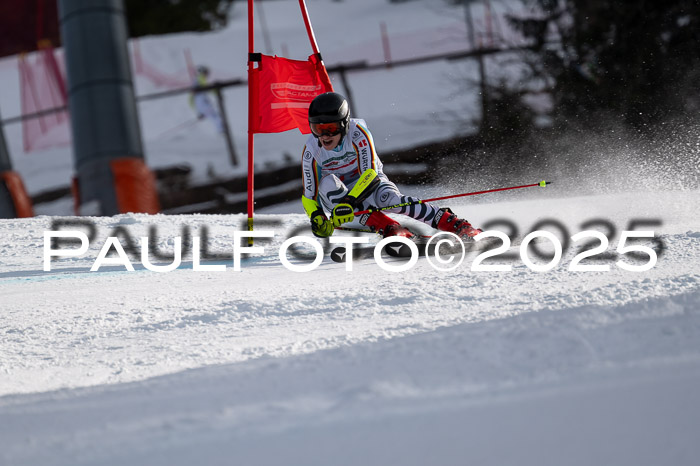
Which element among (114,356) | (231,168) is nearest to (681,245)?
(114,356)

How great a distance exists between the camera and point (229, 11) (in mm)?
25688

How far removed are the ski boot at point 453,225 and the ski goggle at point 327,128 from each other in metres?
0.92

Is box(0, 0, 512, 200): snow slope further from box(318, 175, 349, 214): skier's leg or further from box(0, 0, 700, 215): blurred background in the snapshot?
box(318, 175, 349, 214): skier's leg

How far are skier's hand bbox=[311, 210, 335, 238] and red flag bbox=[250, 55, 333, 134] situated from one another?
Answer: 1.01 metres

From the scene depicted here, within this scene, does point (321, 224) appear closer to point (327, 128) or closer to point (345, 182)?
point (345, 182)

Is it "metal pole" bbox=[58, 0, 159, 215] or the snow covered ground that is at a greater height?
"metal pole" bbox=[58, 0, 159, 215]

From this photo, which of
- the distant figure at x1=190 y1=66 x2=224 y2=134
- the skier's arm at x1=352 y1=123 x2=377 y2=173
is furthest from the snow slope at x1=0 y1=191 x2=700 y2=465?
the distant figure at x1=190 y1=66 x2=224 y2=134

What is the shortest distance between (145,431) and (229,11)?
25578 millimetres

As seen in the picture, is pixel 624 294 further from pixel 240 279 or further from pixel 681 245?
pixel 240 279

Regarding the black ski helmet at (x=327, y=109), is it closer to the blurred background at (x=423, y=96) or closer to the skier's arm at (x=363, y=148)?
the skier's arm at (x=363, y=148)

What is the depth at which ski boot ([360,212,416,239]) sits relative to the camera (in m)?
4.88

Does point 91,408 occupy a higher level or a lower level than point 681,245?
lower

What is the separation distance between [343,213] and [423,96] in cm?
1477

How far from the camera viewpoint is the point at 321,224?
4949 millimetres
